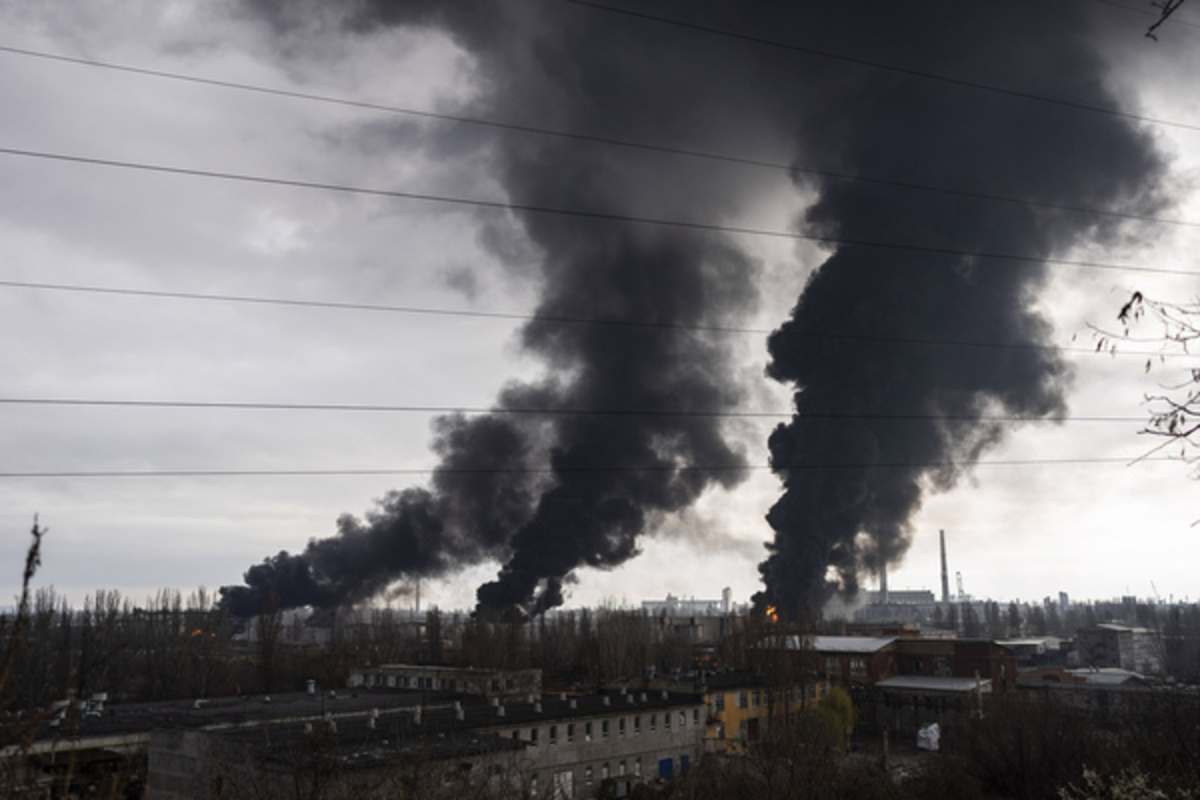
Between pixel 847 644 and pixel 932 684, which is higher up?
pixel 847 644

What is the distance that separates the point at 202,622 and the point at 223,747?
201 feet

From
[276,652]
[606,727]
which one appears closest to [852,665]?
[606,727]

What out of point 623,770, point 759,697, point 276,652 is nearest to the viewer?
point 623,770

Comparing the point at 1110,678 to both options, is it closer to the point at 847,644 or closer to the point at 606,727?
the point at 847,644

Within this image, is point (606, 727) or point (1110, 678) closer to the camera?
point (606, 727)

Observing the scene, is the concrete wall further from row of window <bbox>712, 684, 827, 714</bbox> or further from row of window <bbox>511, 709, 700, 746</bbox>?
row of window <bbox>712, 684, 827, 714</bbox>

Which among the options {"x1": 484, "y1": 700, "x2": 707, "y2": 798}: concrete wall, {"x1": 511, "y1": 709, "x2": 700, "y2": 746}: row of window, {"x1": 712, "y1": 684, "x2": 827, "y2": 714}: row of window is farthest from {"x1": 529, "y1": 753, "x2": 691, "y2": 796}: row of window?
{"x1": 712, "y1": 684, "x2": 827, "y2": 714}: row of window

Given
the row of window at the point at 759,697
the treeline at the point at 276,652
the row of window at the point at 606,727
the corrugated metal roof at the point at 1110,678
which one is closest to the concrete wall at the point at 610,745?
the row of window at the point at 606,727

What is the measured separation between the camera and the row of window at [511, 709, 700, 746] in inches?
1487

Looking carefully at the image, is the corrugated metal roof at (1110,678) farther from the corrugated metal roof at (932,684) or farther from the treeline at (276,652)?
the treeline at (276,652)

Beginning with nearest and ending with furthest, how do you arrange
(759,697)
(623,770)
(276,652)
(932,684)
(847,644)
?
(623,770)
(759,697)
(932,684)
(847,644)
(276,652)

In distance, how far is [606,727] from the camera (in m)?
41.0

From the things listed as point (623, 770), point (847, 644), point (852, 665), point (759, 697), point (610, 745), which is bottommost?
point (623, 770)

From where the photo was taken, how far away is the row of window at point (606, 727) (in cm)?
3778
